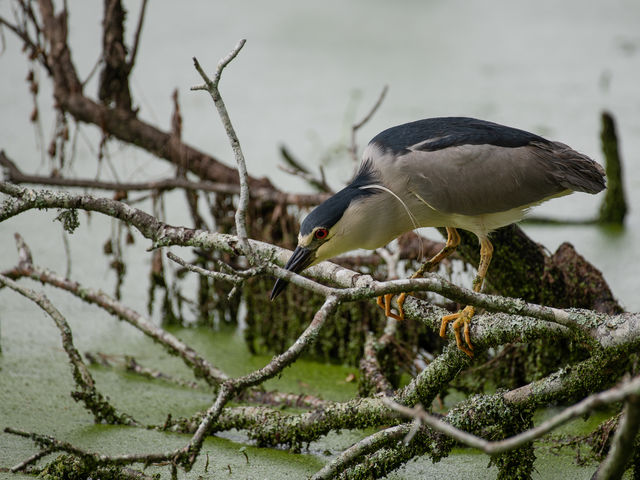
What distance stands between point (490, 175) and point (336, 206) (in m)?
0.61

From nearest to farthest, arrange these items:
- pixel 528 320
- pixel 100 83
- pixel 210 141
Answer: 1. pixel 528 320
2. pixel 100 83
3. pixel 210 141

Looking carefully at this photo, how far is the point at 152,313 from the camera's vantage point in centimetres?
422

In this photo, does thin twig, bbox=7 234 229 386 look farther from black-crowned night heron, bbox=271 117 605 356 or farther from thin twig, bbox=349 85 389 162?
thin twig, bbox=349 85 389 162

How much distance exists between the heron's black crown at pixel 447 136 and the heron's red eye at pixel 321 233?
44 cm

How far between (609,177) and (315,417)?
3499 mm

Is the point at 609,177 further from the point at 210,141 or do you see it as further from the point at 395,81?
the point at 210,141

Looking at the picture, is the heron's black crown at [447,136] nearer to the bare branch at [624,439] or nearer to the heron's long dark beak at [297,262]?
the heron's long dark beak at [297,262]

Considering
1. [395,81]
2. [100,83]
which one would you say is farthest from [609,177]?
[100,83]

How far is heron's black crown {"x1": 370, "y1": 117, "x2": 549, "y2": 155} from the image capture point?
107 inches

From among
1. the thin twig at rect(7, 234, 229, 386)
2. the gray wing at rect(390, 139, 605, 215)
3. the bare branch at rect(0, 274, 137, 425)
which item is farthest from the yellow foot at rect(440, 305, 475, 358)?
the bare branch at rect(0, 274, 137, 425)

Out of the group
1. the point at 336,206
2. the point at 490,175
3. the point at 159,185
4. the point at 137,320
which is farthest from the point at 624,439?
the point at 159,185

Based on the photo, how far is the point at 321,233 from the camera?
245 centimetres

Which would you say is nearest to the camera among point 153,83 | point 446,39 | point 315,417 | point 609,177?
point 315,417

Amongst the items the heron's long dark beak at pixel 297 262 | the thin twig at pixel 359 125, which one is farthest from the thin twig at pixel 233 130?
the thin twig at pixel 359 125
